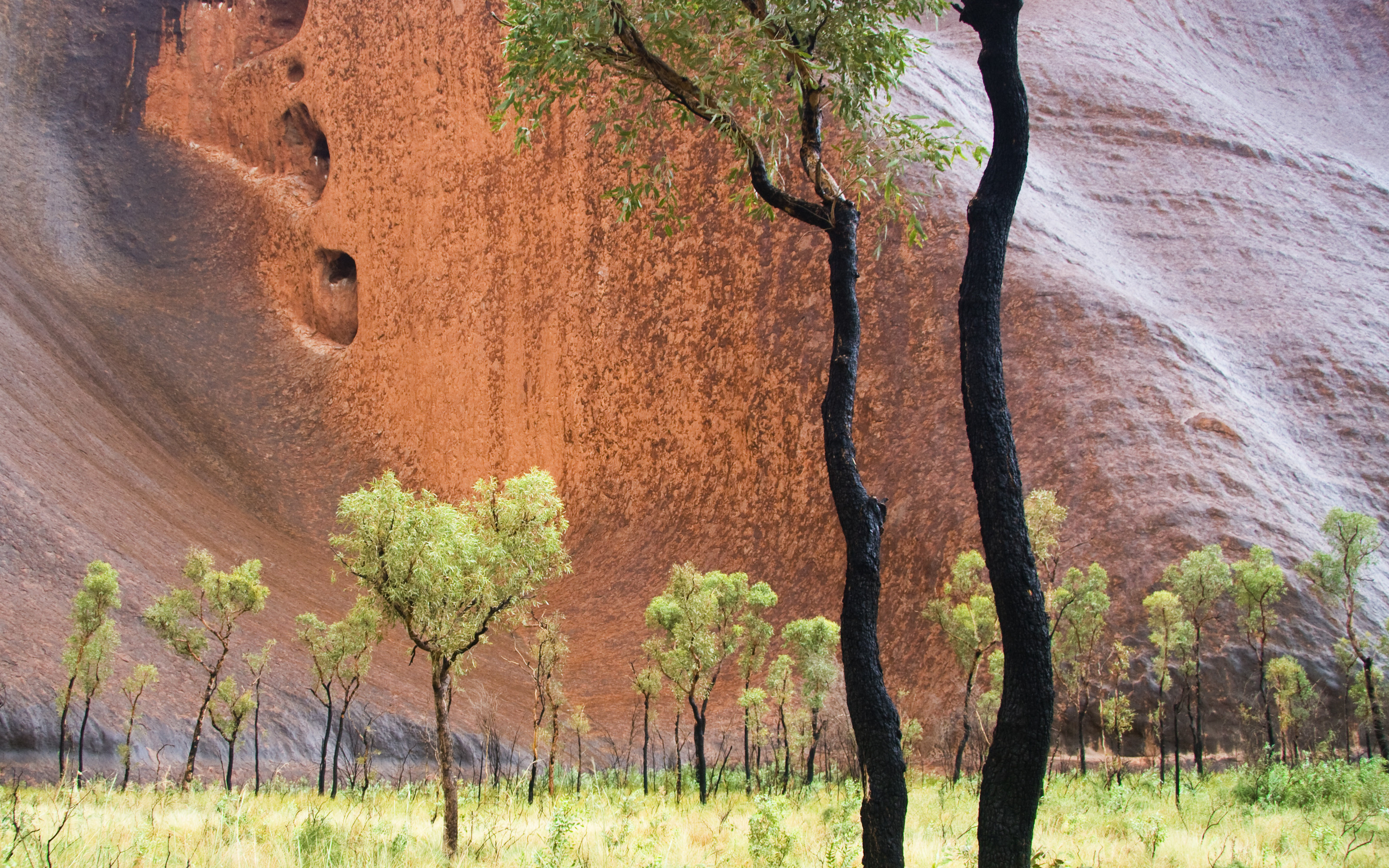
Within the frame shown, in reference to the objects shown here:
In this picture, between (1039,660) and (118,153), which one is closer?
(1039,660)

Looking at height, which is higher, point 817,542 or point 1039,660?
point 817,542

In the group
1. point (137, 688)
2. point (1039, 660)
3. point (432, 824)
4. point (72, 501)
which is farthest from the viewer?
point (72, 501)

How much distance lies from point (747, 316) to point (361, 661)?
16274mm

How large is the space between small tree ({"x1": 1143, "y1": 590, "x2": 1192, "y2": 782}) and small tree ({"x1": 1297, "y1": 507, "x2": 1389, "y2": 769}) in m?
2.52

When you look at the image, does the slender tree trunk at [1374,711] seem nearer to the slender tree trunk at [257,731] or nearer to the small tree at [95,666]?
the slender tree trunk at [257,731]

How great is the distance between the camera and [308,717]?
24219 millimetres

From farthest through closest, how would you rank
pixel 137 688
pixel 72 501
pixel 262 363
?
pixel 262 363 < pixel 72 501 < pixel 137 688

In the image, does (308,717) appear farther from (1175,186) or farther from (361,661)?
Result: (1175,186)

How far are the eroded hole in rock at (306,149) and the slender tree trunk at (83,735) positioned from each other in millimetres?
33922

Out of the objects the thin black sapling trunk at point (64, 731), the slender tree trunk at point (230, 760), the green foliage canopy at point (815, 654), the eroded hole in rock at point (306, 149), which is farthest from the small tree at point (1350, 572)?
the eroded hole in rock at point (306, 149)

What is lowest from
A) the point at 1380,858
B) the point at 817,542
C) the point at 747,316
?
the point at 1380,858

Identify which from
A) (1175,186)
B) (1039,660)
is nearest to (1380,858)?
(1039,660)

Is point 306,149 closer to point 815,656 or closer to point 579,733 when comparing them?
point 579,733

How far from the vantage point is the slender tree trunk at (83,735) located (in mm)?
18344
